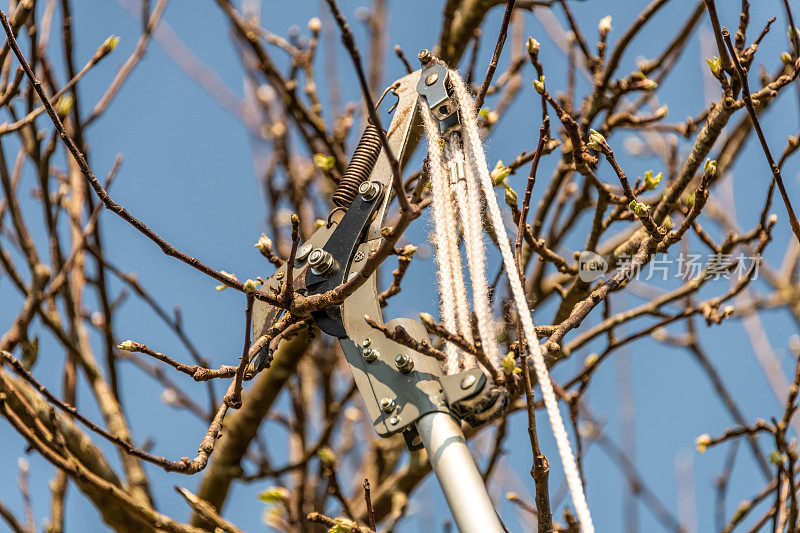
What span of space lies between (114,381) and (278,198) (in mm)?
1015

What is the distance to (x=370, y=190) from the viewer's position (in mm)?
1559

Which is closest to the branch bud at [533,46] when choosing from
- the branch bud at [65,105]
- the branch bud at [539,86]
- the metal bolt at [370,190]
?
the branch bud at [539,86]

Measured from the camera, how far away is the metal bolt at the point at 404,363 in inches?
53.9

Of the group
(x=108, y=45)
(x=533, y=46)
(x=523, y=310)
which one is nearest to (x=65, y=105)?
(x=108, y=45)

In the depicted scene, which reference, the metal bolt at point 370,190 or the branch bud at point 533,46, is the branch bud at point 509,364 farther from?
the branch bud at point 533,46

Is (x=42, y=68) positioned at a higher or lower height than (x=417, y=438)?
higher

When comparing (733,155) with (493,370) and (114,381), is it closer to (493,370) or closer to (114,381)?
(493,370)

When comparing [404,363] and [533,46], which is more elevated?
[533,46]

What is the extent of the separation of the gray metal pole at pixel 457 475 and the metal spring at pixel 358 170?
52 centimetres

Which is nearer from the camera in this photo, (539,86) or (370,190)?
(370,190)

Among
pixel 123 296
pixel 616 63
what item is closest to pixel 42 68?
pixel 123 296

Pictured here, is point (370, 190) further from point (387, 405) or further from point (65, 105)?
point (65, 105)

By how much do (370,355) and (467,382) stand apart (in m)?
0.21

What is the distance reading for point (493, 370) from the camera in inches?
50.3
